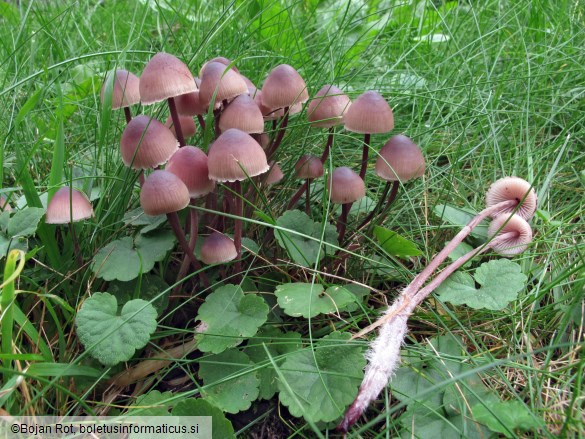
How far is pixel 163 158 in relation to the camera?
62.4 inches

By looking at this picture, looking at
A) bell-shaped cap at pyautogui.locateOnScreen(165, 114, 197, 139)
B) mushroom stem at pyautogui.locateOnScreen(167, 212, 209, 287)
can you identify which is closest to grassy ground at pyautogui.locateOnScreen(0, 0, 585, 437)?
mushroom stem at pyautogui.locateOnScreen(167, 212, 209, 287)

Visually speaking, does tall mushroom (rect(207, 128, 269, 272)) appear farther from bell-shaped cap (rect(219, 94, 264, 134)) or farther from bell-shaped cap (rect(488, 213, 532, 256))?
bell-shaped cap (rect(488, 213, 532, 256))

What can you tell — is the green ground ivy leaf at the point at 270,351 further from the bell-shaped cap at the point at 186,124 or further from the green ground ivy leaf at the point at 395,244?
the bell-shaped cap at the point at 186,124

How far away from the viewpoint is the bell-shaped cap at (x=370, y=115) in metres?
1.73

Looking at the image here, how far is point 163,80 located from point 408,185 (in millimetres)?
1218

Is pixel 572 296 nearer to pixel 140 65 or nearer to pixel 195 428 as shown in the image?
pixel 195 428

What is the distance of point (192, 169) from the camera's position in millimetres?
1566

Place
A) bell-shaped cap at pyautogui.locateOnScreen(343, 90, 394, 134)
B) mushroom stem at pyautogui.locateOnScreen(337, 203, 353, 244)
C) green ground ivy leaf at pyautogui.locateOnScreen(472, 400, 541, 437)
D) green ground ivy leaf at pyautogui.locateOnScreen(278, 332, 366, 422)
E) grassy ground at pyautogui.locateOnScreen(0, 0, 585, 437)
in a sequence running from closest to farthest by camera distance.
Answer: green ground ivy leaf at pyautogui.locateOnScreen(472, 400, 541, 437) → green ground ivy leaf at pyautogui.locateOnScreen(278, 332, 366, 422) → grassy ground at pyautogui.locateOnScreen(0, 0, 585, 437) → bell-shaped cap at pyautogui.locateOnScreen(343, 90, 394, 134) → mushroom stem at pyautogui.locateOnScreen(337, 203, 353, 244)

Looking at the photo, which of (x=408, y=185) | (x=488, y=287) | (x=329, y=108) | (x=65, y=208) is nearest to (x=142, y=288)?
(x=65, y=208)

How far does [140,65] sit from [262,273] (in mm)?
1715

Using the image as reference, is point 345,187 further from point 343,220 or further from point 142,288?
point 142,288

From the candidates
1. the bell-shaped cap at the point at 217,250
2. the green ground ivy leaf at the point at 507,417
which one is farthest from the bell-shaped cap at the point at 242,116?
the green ground ivy leaf at the point at 507,417

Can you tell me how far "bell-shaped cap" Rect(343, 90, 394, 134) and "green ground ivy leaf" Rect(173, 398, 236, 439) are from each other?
105 cm

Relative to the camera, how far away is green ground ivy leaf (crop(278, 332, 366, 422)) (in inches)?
50.2
